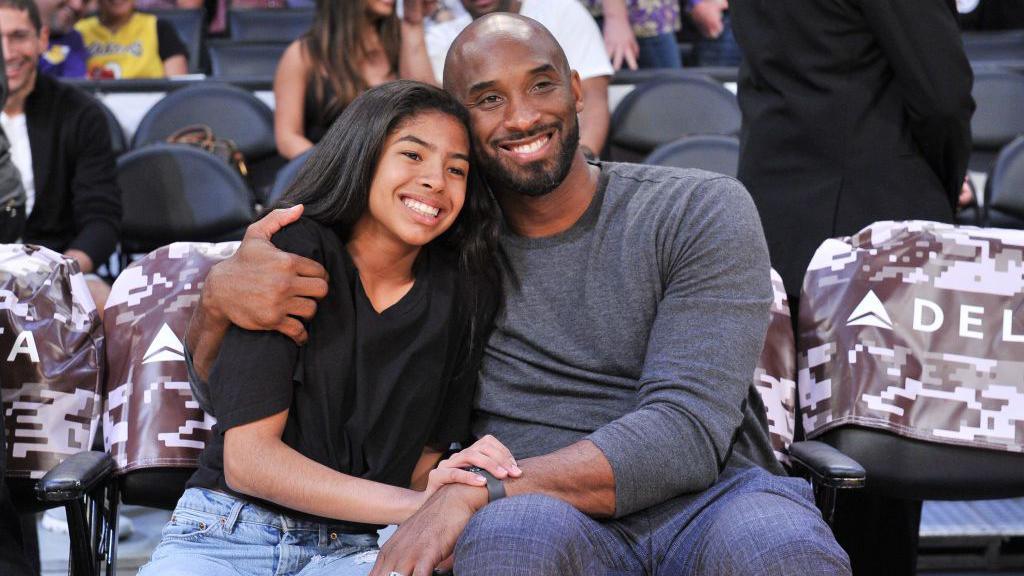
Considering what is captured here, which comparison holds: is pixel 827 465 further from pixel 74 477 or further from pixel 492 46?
pixel 74 477

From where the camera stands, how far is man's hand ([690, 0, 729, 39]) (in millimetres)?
5781

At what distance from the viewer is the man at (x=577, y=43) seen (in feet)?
14.6

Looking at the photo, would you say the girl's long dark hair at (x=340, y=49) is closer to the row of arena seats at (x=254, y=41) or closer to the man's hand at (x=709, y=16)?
the row of arena seats at (x=254, y=41)

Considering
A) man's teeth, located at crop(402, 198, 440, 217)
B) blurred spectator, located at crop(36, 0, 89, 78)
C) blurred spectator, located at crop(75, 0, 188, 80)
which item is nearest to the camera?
man's teeth, located at crop(402, 198, 440, 217)

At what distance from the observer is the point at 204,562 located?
204 centimetres

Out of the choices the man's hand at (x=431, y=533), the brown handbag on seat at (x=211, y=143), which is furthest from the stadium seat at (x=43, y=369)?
the brown handbag on seat at (x=211, y=143)

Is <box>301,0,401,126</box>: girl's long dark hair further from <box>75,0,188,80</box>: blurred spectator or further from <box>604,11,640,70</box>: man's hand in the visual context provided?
<box>75,0,188,80</box>: blurred spectator

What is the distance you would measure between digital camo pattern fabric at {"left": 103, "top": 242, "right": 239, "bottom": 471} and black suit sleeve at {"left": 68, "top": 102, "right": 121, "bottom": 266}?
4.47 ft

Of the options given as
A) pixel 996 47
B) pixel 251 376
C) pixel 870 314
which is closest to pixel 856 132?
pixel 870 314

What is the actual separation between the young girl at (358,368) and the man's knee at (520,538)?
0.16m

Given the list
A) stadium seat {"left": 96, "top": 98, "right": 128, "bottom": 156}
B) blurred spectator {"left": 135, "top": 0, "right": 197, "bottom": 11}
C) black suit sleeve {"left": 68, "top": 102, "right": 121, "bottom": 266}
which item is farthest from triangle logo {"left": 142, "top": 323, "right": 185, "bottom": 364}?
blurred spectator {"left": 135, "top": 0, "right": 197, "bottom": 11}

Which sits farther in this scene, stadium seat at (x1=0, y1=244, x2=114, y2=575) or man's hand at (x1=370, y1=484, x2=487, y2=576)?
stadium seat at (x1=0, y1=244, x2=114, y2=575)

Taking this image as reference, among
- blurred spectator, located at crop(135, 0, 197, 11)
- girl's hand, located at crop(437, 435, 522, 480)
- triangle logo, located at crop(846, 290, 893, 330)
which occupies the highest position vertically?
triangle logo, located at crop(846, 290, 893, 330)

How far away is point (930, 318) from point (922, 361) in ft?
0.32
